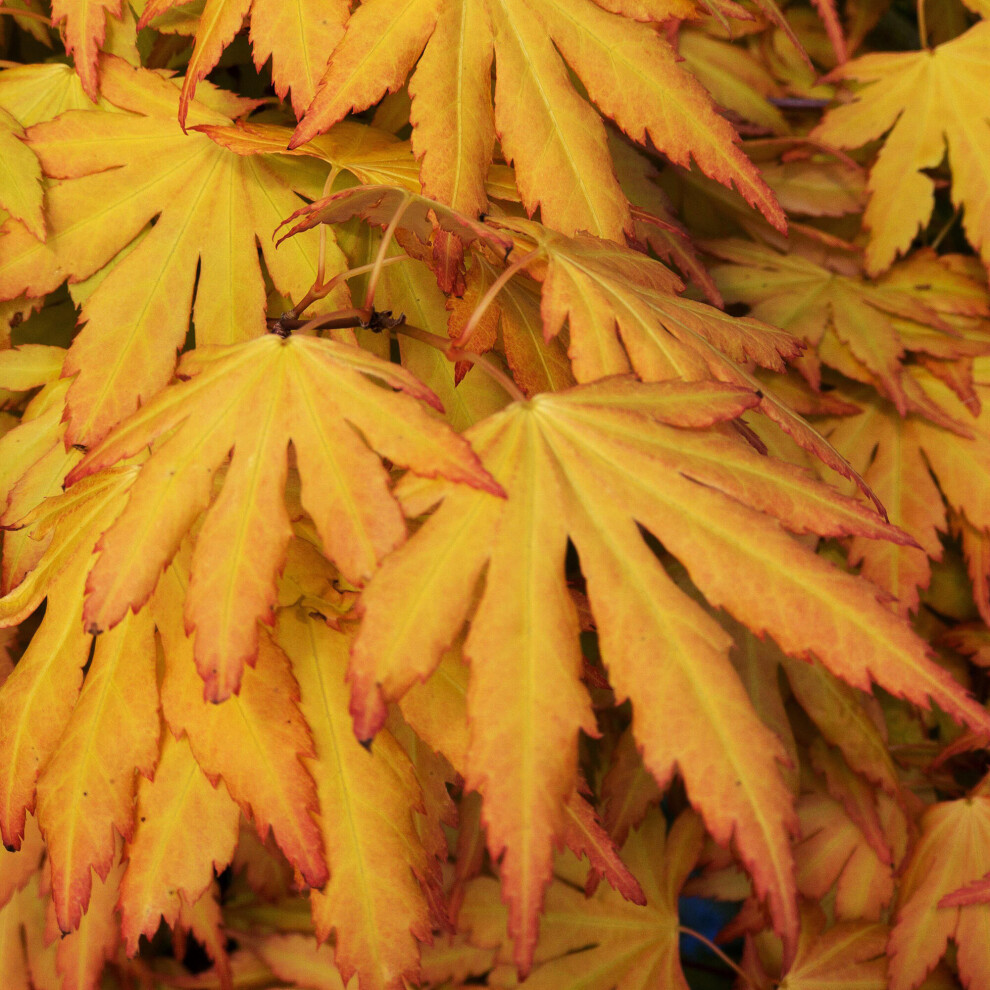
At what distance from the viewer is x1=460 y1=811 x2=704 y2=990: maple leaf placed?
3.20ft

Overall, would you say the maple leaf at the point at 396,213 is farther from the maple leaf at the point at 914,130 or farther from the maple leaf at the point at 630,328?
the maple leaf at the point at 914,130

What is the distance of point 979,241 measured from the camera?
100 cm

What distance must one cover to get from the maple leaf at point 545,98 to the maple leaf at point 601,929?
28.7 inches

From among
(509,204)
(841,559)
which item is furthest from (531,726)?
(841,559)

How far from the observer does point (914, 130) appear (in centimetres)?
105

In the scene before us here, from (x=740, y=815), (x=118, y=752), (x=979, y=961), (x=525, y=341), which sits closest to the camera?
(x=740, y=815)

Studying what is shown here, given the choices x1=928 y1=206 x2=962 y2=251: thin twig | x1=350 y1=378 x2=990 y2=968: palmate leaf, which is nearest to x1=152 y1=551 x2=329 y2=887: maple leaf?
x1=350 y1=378 x2=990 y2=968: palmate leaf

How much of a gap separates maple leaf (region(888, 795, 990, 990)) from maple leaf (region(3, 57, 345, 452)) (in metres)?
0.89

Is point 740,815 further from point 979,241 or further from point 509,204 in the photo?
point 979,241

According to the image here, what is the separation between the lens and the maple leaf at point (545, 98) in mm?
673

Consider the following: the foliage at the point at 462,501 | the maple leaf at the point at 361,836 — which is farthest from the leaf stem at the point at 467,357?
the maple leaf at the point at 361,836

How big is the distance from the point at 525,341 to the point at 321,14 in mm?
301

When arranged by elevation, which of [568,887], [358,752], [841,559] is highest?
[358,752]

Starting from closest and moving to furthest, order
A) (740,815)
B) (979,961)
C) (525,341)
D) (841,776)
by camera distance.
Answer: (740,815) → (525,341) → (979,961) → (841,776)
